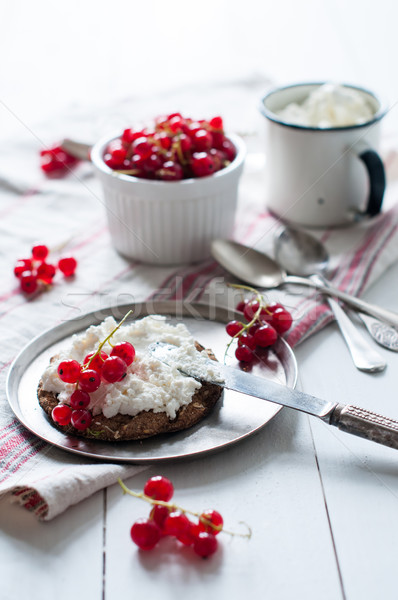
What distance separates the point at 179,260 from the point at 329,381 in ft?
1.63

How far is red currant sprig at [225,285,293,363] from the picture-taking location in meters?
1.12

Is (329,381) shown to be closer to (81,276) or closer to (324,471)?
(324,471)

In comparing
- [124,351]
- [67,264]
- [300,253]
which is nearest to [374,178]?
[300,253]

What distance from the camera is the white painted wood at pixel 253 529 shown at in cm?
77

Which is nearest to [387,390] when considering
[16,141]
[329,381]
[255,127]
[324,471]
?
[329,381]

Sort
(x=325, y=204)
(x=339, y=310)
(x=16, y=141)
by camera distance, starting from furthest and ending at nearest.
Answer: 1. (x=16, y=141)
2. (x=325, y=204)
3. (x=339, y=310)

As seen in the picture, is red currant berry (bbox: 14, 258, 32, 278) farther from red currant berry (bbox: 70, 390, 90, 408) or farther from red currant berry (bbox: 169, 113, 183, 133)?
red currant berry (bbox: 70, 390, 90, 408)

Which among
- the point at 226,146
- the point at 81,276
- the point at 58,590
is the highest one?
the point at 226,146

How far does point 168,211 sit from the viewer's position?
1.40 metres

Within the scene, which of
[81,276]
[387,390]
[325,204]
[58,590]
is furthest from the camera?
[325,204]

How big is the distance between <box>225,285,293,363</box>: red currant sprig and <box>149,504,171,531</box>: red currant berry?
330 mm

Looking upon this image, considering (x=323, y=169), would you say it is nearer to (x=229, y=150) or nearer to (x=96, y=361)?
(x=229, y=150)

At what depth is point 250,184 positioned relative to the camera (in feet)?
5.89

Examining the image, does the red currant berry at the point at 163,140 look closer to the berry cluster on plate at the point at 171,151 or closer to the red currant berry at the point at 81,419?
the berry cluster on plate at the point at 171,151
